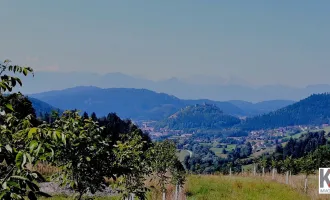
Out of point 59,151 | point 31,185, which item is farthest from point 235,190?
point 31,185

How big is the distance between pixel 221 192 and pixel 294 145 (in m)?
110

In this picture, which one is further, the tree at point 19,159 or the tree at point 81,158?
the tree at point 81,158

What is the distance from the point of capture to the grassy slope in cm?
2497

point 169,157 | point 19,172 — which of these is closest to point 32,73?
point 19,172

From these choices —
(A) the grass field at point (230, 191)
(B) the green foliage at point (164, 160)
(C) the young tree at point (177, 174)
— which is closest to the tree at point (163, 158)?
(B) the green foliage at point (164, 160)

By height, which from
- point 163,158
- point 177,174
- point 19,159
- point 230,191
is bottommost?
point 230,191

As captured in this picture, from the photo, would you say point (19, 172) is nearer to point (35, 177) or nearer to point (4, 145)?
point (35, 177)

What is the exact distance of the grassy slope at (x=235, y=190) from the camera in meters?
25.0

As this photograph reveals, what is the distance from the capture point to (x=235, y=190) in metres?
27.4

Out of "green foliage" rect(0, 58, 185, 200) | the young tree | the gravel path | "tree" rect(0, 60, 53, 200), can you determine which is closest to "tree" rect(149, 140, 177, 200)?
the young tree

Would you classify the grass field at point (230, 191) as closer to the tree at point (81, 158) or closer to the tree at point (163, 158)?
the tree at point (163, 158)

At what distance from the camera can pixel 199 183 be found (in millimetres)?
29922

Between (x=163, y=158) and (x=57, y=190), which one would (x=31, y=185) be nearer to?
(x=163, y=158)

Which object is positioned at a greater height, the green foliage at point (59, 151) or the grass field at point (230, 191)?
the green foliage at point (59, 151)
